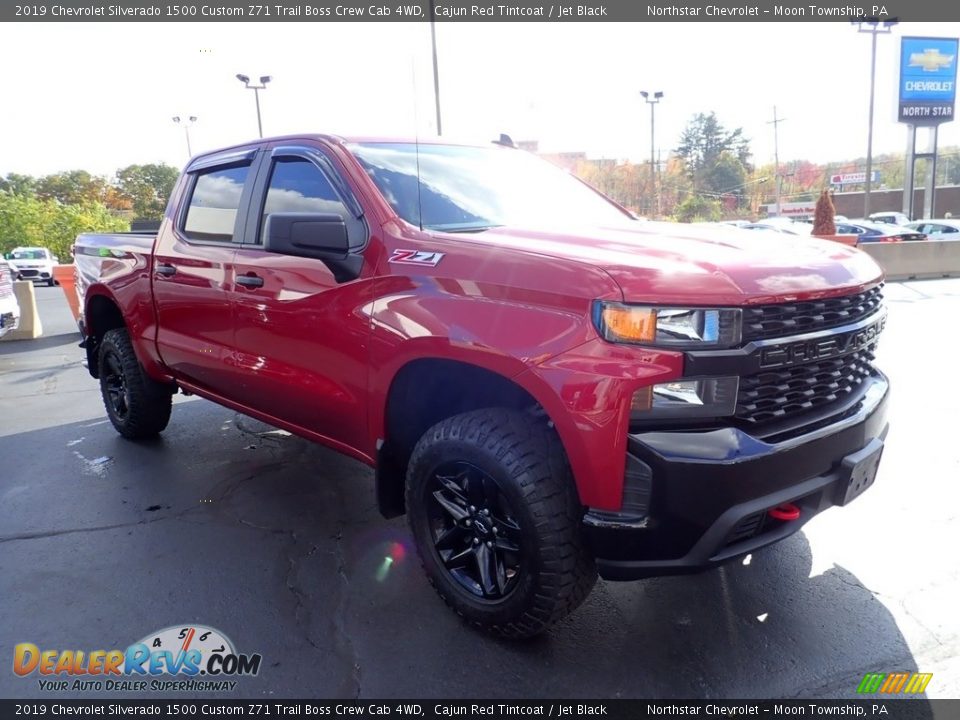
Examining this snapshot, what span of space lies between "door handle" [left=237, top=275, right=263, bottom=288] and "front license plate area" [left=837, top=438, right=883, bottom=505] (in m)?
2.69

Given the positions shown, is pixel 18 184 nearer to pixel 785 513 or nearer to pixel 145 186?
pixel 145 186

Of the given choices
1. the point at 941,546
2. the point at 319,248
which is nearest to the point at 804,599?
the point at 941,546

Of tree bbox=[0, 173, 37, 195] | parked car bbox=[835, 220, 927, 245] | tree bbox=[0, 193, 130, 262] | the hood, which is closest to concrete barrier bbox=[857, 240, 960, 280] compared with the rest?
parked car bbox=[835, 220, 927, 245]

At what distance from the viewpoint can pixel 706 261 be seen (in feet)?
7.77

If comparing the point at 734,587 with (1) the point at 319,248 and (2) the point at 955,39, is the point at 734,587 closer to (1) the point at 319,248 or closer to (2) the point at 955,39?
(1) the point at 319,248

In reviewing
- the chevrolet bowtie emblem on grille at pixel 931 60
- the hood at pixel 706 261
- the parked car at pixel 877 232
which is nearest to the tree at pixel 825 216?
the parked car at pixel 877 232

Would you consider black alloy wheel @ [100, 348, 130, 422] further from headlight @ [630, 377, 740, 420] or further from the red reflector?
the red reflector

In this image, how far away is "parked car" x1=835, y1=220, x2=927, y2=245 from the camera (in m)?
22.0

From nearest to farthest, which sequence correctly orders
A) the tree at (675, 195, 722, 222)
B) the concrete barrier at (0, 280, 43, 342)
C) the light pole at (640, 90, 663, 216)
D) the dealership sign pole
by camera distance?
the concrete barrier at (0, 280, 43, 342) → the dealership sign pole → the light pole at (640, 90, 663, 216) → the tree at (675, 195, 722, 222)

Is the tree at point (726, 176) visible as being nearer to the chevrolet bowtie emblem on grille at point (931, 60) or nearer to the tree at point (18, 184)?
the chevrolet bowtie emblem on grille at point (931, 60)

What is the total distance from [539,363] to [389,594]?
1.39m

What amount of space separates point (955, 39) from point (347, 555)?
37053 mm

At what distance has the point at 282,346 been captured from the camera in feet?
11.2

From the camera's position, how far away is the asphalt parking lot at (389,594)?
2500 mm
